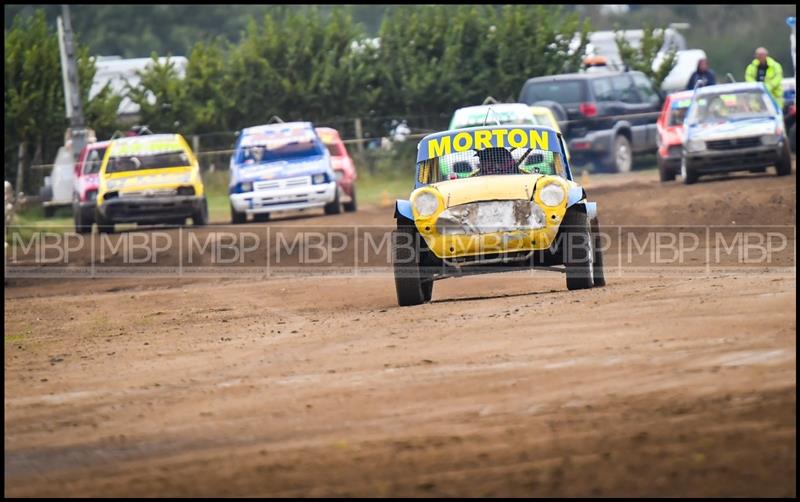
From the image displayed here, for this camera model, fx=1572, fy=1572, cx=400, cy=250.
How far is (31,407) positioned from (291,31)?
31.5m

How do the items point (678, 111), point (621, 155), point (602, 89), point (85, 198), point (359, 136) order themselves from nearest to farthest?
1. point (85, 198)
2. point (678, 111)
3. point (621, 155)
4. point (602, 89)
5. point (359, 136)

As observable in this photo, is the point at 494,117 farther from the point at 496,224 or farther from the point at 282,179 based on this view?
the point at 496,224

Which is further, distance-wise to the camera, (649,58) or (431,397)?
(649,58)

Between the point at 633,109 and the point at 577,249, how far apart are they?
67.2 ft

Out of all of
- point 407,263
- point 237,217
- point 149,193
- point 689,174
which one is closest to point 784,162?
point 689,174

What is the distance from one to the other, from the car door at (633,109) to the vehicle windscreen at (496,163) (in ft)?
63.3

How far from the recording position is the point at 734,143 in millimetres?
25391

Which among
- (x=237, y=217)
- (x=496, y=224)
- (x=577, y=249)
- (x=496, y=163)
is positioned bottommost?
(x=577, y=249)

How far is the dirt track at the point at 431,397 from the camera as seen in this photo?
6504 millimetres

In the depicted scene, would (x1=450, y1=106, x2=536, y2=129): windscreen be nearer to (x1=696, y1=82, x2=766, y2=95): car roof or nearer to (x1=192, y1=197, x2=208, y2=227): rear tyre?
(x1=696, y1=82, x2=766, y2=95): car roof

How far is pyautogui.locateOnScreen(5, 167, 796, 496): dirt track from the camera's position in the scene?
21.3 ft

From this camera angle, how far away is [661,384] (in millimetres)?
8164

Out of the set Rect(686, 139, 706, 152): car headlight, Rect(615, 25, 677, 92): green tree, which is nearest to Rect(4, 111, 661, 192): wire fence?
Rect(615, 25, 677, 92): green tree

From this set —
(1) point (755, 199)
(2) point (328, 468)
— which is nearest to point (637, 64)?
(1) point (755, 199)
